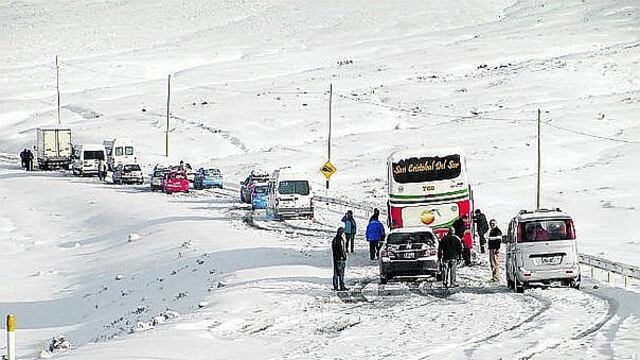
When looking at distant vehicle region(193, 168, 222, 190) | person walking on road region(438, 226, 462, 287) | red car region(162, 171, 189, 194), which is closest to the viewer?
person walking on road region(438, 226, 462, 287)

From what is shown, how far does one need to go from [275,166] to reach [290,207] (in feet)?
91.5

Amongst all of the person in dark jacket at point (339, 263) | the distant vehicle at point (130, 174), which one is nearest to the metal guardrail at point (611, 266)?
the person in dark jacket at point (339, 263)

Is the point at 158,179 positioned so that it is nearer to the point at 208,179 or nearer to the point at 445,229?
the point at 208,179

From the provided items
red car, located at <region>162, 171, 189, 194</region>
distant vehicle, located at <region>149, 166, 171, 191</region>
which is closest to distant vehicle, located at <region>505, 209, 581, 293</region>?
red car, located at <region>162, 171, 189, 194</region>

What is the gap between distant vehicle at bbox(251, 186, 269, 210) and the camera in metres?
51.5

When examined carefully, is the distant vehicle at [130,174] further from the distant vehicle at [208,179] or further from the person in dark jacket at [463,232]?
the person in dark jacket at [463,232]

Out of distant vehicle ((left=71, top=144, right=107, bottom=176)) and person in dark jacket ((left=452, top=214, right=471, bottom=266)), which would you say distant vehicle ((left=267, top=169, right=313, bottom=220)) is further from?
distant vehicle ((left=71, top=144, right=107, bottom=176))

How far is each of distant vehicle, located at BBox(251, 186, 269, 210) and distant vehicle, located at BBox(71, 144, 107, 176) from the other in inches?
916

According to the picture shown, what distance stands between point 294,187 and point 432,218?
45.9ft

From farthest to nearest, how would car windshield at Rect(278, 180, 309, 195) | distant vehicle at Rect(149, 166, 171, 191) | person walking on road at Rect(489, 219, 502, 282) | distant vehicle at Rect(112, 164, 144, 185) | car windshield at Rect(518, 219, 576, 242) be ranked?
1. distant vehicle at Rect(112, 164, 144, 185)
2. distant vehicle at Rect(149, 166, 171, 191)
3. car windshield at Rect(278, 180, 309, 195)
4. person walking on road at Rect(489, 219, 502, 282)
5. car windshield at Rect(518, 219, 576, 242)

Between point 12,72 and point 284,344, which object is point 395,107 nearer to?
point 12,72

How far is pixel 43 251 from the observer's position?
147 ft

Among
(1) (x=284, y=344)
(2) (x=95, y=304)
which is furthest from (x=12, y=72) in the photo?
(1) (x=284, y=344)

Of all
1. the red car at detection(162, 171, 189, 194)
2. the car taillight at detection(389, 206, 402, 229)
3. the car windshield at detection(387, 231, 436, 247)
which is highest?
the red car at detection(162, 171, 189, 194)
